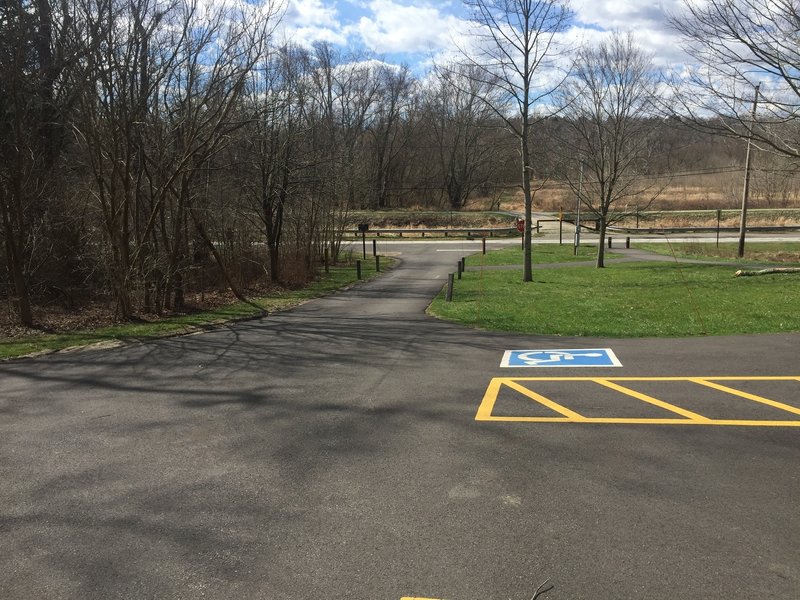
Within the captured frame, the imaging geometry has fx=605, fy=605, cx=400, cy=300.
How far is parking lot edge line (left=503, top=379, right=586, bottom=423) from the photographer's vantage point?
610 cm

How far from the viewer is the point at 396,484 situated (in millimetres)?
4609

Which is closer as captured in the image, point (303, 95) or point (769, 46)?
point (769, 46)

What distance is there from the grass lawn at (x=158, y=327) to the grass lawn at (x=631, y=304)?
488 centimetres

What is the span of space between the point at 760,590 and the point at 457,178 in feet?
266

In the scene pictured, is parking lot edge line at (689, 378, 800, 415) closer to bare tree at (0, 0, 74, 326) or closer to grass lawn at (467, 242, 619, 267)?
bare tree at (0, 0, 74, 326)

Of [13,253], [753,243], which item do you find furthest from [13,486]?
[753,243]

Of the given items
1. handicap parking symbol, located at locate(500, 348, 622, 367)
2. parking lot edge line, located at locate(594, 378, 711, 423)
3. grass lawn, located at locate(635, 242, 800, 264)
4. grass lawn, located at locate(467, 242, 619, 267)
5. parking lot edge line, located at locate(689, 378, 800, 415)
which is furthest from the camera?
grass lawn, located at locate(467, 242, 619, 267)

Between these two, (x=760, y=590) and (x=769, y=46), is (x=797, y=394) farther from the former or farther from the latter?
(x=769, y=46)

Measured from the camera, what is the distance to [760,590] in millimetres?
3146

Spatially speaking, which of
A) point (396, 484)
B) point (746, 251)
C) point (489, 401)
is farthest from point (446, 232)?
point (396, 484)

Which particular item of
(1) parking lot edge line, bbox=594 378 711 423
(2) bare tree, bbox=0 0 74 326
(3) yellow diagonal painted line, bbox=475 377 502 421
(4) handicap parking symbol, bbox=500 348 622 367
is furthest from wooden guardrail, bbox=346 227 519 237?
(1) parking lot edge line, bbox=594 378 711 423

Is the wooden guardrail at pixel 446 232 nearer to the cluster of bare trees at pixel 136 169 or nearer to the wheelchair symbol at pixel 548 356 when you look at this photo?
the cluster of bare trees at pixel 136 169

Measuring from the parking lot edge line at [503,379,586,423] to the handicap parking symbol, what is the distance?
3.78 feet

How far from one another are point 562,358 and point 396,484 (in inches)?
199
